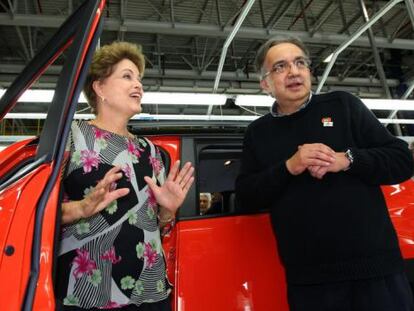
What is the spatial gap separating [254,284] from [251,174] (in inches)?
21.3

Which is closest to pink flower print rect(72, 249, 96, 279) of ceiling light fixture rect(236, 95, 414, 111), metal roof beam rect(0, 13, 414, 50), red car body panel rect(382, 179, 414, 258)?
red car body panel rect(382, 179, 414, 258)

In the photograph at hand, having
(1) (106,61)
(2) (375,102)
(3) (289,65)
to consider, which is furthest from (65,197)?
(2) (375,102)

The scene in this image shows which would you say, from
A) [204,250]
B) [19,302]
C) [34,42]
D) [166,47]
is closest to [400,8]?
[166,47]

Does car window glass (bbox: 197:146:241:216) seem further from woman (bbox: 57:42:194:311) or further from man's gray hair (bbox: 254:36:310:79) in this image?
woman (bbox: 57:42:194:311)

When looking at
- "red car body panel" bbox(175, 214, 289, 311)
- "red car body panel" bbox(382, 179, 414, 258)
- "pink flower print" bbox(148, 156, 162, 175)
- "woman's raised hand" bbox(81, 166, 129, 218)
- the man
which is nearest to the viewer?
"woman's raised hand" bbox(81, 166, 129, 218)

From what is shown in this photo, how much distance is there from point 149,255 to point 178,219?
486mm

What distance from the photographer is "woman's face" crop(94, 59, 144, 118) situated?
1574 mm

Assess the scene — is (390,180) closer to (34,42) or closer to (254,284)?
(254,284)

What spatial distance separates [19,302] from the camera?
0.93m

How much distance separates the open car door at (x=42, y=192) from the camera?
3.18 feet

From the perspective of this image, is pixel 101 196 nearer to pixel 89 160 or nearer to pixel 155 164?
pixel 89 160

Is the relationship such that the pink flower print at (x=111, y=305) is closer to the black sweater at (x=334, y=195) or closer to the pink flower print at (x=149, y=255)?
the pink flower print at (x=149, y=255)

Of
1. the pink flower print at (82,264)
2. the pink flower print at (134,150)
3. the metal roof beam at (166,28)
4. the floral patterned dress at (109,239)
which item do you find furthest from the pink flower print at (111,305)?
the metal roof beam at (166,28)

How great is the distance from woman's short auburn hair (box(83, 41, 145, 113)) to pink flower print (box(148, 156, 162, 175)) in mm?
Answer: 370
